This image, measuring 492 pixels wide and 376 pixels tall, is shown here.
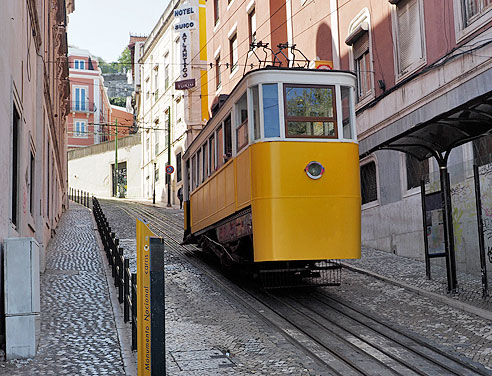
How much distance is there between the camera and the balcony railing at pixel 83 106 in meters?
58.1

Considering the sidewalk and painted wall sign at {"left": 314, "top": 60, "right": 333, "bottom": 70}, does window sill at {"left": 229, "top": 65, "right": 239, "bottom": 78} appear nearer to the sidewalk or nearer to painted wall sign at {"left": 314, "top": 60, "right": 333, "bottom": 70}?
painted wall sign at {"left": 314, "top": 60, "right": 333, "bottom": 70}

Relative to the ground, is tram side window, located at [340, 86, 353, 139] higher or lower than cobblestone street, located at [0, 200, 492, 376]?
higher

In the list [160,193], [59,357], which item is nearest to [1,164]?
[59,357]

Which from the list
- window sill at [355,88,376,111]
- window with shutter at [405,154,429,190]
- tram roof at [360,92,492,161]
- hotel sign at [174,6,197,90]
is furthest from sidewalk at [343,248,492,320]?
hotel sign at [174,6,197,90]

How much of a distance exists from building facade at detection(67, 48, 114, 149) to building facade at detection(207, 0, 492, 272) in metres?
39.5

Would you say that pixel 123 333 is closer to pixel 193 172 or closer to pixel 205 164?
pixel 205 164

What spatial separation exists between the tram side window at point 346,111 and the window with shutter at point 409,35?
15.5ft

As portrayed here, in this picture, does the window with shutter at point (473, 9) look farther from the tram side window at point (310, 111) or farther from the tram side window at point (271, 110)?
the tram side window at point (271, 110)

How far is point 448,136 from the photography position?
10914 millimetres

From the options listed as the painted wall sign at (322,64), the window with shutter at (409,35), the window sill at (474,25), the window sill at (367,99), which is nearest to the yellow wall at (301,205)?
the window sill at (474,25)

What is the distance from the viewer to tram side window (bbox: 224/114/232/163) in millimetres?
11617

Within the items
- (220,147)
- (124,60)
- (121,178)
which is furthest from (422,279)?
(124,60)

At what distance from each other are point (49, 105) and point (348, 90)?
9626mm

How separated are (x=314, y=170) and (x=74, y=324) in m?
4.14
